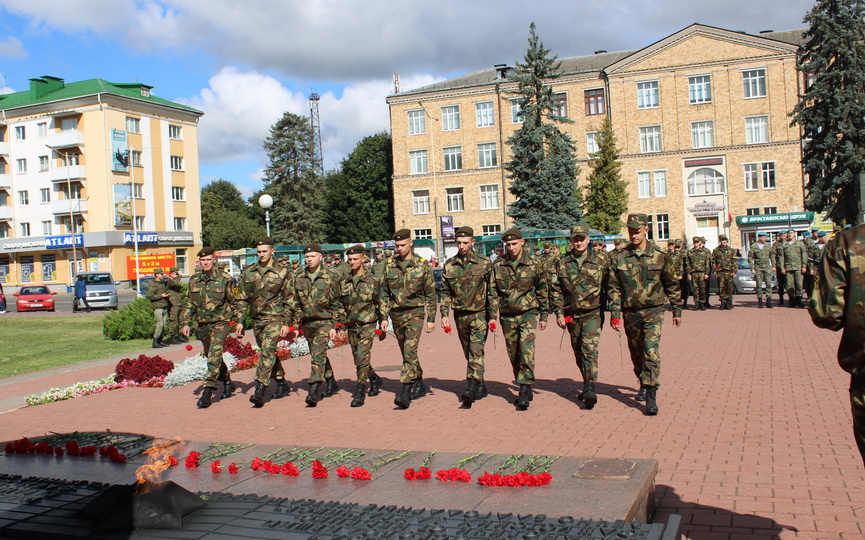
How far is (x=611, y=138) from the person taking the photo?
5034 centimetres

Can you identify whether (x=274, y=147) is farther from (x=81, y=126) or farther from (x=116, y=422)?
(x=116, y=422)

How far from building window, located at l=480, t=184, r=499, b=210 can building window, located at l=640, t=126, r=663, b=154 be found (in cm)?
1159

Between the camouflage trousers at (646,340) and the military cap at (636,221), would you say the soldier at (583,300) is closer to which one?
the camouflage trousers at (646,340)

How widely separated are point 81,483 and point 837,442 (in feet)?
20.4

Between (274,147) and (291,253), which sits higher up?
(274,147)

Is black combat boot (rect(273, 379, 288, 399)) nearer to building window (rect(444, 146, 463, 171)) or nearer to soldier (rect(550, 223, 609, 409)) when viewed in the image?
soldier (rect(550, 223, 609, 409))

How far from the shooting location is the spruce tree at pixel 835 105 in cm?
4084

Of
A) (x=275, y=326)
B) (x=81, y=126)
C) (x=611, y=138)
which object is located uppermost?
(x=81, y=126)

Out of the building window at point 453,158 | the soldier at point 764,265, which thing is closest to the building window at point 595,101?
the building window at point 453,158

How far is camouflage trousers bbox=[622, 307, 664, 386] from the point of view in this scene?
8.18m

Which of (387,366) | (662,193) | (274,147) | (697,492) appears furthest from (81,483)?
(274,147)

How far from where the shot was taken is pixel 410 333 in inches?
375

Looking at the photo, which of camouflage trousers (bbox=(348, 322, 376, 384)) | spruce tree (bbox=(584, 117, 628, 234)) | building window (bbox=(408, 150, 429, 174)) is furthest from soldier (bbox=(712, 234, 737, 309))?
building window (bbox=(408, 150, 429, 174))

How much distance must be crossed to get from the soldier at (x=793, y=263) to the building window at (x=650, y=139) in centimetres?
3596
